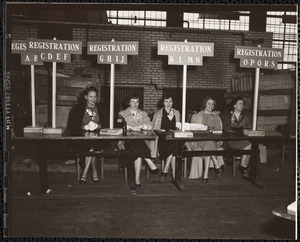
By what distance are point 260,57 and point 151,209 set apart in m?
3.17

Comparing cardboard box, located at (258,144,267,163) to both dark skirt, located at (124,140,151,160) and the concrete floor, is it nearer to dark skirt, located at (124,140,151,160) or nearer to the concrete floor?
the concrete floor

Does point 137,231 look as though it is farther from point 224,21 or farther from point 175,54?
point 224,21

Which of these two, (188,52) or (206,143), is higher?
(188,52)

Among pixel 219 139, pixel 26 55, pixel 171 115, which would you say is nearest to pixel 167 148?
pixel 171 115

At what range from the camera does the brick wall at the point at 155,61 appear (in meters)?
10.5

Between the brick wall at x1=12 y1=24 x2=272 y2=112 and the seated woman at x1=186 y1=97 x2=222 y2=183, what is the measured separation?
14.2 feet

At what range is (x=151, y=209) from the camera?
A: 16.2 feet

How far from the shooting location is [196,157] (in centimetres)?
644

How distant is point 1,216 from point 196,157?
3.82 metres

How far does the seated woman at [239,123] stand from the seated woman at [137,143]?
1.75 metres

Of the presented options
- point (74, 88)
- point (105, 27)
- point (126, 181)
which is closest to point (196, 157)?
point (126, 181)

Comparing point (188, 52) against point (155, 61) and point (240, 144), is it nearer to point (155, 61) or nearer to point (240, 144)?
point (240, 144)

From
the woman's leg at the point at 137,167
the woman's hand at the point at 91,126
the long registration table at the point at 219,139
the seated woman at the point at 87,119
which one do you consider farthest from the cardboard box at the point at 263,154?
the woman's hand at the point at 91,126

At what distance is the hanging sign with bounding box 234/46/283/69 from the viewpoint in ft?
18.4
